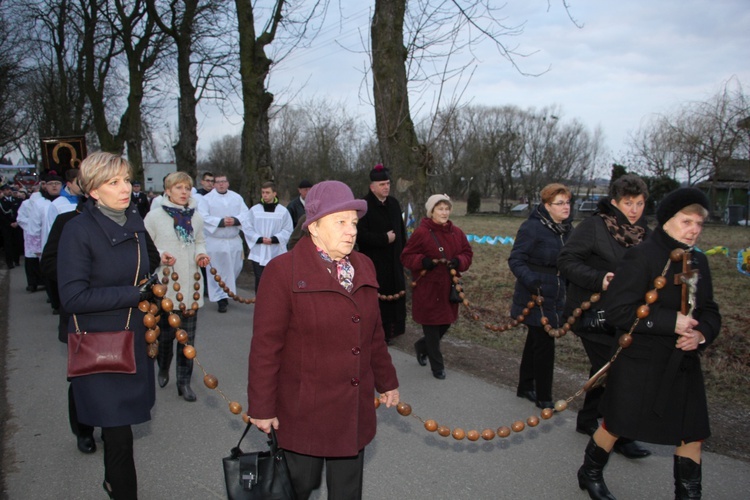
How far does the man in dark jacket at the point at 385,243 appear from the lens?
686cm

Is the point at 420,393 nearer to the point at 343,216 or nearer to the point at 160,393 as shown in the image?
the point at 160,393

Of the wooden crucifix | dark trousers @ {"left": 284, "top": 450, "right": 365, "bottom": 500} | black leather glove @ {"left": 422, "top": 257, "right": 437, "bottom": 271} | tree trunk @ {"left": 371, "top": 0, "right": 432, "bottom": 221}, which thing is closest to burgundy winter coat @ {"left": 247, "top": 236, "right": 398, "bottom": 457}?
dark trousers @ {"left": 284, "top": 450, "right": 365, "bottom": 500}

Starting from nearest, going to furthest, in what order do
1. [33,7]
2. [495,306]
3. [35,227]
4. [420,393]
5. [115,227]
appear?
[115,227] → [420,393] → [495,306] → [35,227] → [33,7]

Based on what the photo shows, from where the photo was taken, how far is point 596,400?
4613mm

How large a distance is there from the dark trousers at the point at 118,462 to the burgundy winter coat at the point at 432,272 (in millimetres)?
3408

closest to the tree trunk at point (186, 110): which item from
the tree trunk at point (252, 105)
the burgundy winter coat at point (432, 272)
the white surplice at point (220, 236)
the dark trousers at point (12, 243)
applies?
the dark trousers at point (12, 243)

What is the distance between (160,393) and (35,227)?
6.80 meters

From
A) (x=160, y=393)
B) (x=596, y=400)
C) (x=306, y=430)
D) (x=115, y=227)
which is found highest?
(x=115, y=227)

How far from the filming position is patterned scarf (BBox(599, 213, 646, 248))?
14.0 ft

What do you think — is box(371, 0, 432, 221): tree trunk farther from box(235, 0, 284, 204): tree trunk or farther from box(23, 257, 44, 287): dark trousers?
box(23, 257, 44, 287): dark trousers

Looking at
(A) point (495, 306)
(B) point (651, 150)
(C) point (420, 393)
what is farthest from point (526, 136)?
(C) point (420, 393)

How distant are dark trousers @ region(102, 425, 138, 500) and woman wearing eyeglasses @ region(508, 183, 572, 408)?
330cm

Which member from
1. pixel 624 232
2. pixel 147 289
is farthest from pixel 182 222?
pixel 624 232

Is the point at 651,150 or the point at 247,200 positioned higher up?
the point at 651,150
